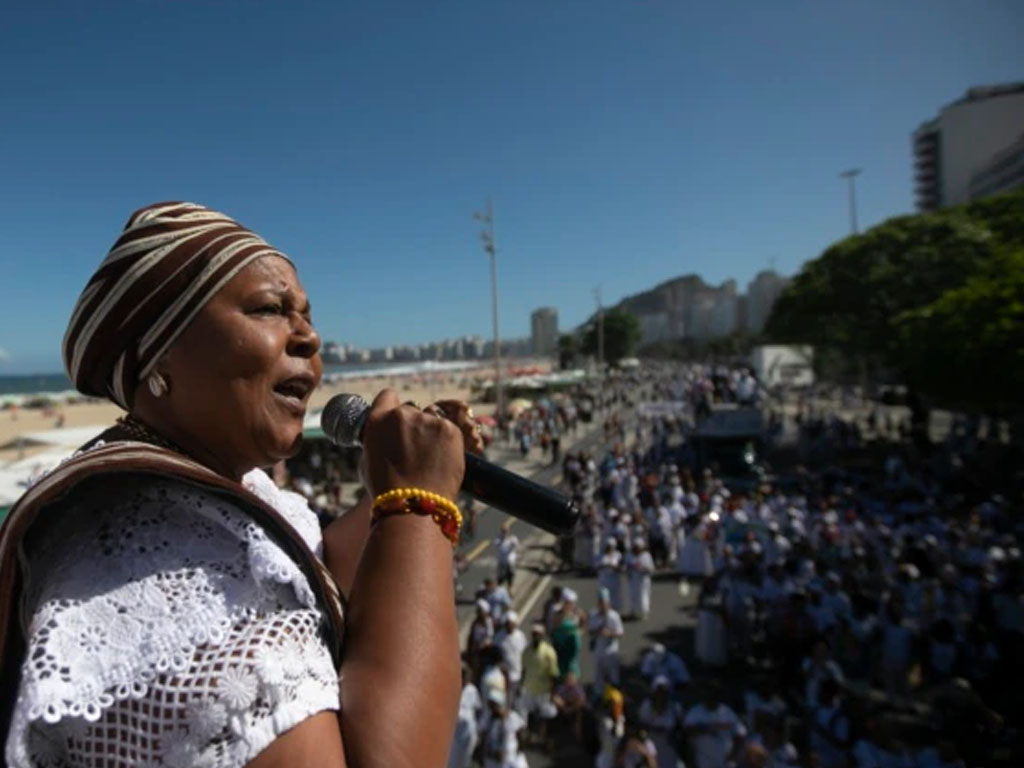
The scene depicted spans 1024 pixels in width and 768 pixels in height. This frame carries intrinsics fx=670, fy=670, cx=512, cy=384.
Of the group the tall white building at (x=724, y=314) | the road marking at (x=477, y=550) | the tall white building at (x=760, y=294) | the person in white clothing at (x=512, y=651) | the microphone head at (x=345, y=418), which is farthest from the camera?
the tall white building at (x=724, y=314)

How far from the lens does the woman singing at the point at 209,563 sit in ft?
2.49

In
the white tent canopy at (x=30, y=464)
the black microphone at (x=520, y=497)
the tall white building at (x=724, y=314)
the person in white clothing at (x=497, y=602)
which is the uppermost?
the tall white building at (x=724, y=314)

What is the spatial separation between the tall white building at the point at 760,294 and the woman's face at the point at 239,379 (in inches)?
5474

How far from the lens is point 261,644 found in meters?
0.80

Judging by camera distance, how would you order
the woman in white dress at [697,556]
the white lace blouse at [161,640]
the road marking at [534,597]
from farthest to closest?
1. the woman in white dress at [697,556]
2. the road marking at [534,597]
3. the white lace blouse at [161,640]

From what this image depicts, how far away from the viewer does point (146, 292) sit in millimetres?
1023

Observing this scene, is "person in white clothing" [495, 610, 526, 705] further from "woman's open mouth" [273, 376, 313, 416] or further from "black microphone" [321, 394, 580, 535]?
"woman's open mouth" [273, 376, 313, 416]

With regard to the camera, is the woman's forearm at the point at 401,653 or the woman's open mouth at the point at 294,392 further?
the woman's open mouth at the point at 294,392

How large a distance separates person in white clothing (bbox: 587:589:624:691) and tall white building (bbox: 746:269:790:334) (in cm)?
13271

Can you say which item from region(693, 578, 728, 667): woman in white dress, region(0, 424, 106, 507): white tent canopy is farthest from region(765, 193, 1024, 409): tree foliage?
region(0, 424, 106, 507): white tent canopy

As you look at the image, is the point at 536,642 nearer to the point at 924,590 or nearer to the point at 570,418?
the point at 924,590

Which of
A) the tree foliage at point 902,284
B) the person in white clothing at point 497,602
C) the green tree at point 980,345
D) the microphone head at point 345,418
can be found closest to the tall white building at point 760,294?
the tree foliage at point 902,284

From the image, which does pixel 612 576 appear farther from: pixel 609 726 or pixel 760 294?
pixel 760 294

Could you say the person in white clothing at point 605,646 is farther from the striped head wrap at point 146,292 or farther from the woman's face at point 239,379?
the striped head wrap at point 146,292
